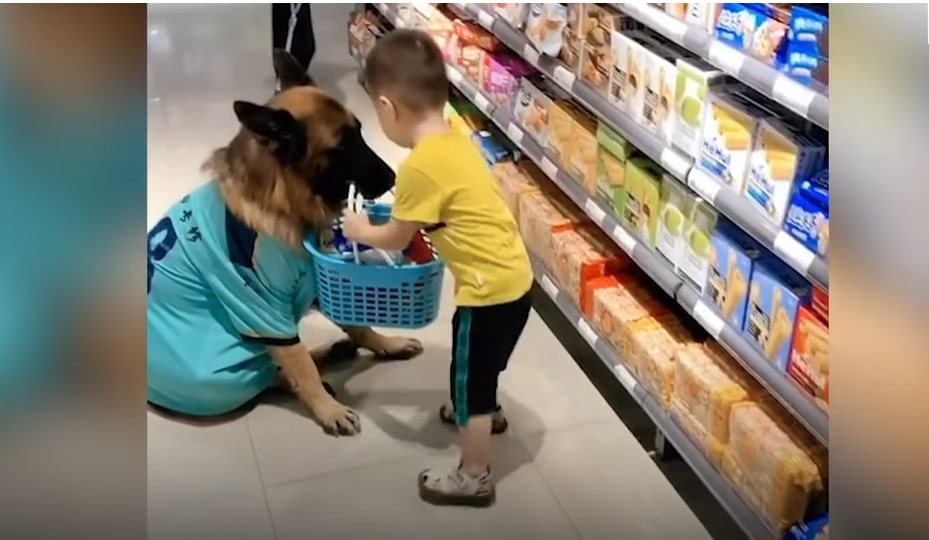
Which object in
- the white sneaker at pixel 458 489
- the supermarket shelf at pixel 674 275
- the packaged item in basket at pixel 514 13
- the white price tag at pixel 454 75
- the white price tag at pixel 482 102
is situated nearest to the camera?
the supermarket shelf at pixel 674 275

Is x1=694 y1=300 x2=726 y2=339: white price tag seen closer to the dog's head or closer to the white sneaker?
the white sneaker

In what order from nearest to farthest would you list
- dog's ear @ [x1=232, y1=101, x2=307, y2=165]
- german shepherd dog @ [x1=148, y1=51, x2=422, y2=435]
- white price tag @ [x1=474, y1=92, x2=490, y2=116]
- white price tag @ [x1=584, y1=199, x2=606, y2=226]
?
dog's ear @ [x1=232, y1=101, x2=307, y2=165]
german shepherd dog @ [x1=148, y1=51, x2=422, y2=435]
white price tag @ [x1=584, y1=199, x2=606, y2=226]
white price tag @ [x1=474, y1=92, x2=490, y2=116]

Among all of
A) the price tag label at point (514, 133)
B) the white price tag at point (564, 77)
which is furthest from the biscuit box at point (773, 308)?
the price tag label at point (514, 133)

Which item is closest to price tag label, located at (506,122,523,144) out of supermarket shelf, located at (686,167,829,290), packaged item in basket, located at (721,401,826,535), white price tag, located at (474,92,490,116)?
white price tag, located at (474,92,490,116)

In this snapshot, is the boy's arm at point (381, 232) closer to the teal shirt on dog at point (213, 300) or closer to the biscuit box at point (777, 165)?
the teal shirt on dog at point (213, 300)

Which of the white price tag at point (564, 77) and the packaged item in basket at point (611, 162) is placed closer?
the packaged item in basket at point (611, 162)

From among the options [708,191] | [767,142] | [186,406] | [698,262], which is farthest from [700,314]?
[186,406]

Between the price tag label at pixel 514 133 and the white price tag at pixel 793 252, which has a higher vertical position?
the white price tag at pixel 793 252

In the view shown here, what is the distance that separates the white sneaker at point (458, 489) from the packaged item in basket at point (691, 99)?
3.18 feet

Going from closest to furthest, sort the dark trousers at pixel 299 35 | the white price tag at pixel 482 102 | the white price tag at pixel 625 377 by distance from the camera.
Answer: the white price tag at pixel 625 377 → the white price tag at pixel 482 102 → the dark trousers at pixel 299 35

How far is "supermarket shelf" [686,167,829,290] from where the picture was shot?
6.82 feet

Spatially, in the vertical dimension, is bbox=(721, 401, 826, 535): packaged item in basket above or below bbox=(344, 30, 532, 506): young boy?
below

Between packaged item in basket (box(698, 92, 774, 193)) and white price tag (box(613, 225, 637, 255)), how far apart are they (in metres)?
0.49

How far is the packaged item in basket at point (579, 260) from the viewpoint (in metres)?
3.25
